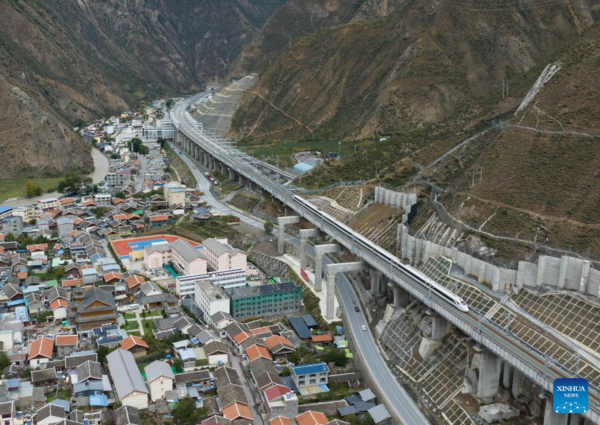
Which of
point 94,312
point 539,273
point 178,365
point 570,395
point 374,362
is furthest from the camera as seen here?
point 94,312

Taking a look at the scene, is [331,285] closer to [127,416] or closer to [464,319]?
[464,319]

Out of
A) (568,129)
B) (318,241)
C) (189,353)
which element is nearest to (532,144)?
(568,129)

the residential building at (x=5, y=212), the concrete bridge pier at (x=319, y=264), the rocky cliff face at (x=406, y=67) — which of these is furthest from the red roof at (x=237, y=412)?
the rocky cliff face at (x=406, y=67)

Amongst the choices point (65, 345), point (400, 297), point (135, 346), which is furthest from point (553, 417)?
point (65, 345)

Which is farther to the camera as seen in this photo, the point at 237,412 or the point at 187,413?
the point at 187,413

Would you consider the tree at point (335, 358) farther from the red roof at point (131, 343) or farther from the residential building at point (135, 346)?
→ the red roof at point (131, 343)

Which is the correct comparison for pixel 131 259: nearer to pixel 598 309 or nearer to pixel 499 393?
pixel 499 393

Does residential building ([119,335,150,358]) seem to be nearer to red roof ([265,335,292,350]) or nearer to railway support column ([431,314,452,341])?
red roof ([265,335,292,350])
